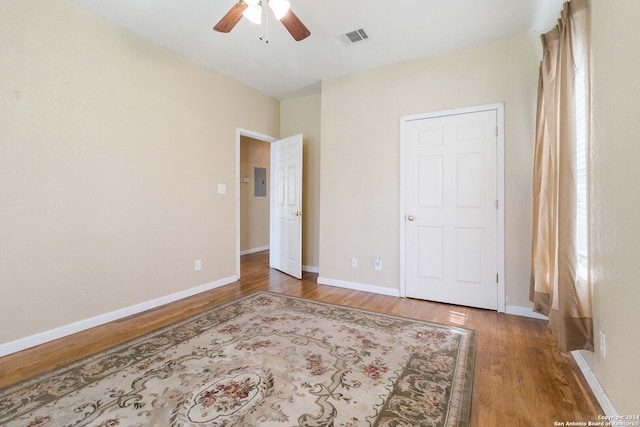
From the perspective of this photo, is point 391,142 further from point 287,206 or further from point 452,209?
point 287,206

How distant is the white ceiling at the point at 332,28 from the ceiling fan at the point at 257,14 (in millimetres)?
423

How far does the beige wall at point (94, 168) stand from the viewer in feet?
7.07

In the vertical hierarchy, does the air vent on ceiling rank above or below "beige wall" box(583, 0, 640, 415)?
above

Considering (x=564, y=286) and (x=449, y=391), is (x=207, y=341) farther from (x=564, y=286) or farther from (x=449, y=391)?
(x=564, y=286)

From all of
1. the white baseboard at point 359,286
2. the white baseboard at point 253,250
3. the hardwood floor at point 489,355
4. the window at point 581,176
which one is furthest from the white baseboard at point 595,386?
the white baseboard at point 253,250

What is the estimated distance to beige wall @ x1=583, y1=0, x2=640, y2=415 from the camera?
122 cm

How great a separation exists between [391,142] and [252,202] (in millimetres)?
3899

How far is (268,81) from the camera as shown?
4023mm

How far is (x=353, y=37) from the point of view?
2.88 meters

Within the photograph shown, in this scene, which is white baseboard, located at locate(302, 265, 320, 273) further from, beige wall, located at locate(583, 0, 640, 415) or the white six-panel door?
beige wall, located at locate(583, 0, 640, 415)

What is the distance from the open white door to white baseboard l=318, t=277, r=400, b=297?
45 centimetres

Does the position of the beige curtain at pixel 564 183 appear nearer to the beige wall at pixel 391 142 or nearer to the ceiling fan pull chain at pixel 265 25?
the beige wall at pixel 391 142

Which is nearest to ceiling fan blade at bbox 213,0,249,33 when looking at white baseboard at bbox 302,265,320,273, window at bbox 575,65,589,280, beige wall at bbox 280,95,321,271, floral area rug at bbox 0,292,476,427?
window at bbox 575,65,589,280

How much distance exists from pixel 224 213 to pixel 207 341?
198 centimetres
